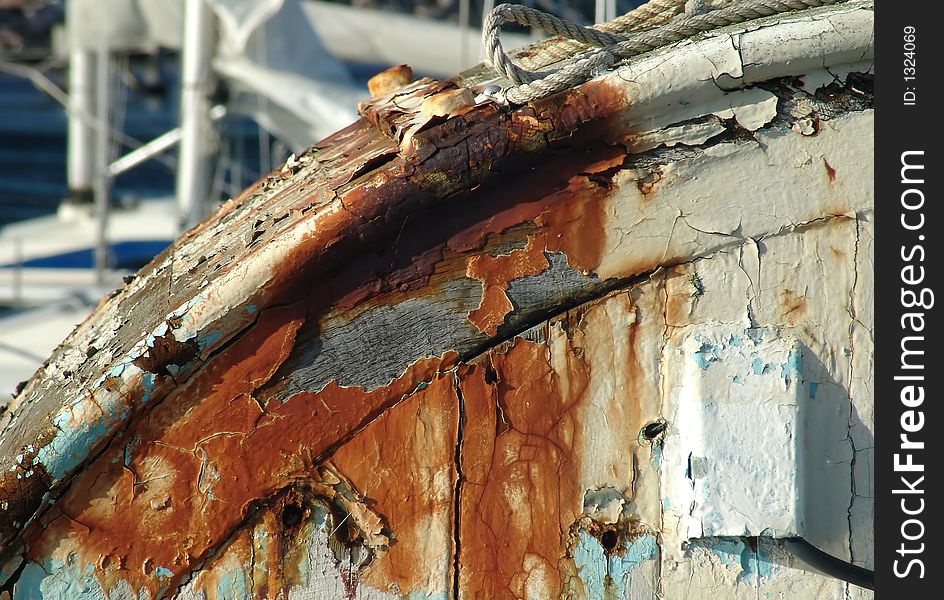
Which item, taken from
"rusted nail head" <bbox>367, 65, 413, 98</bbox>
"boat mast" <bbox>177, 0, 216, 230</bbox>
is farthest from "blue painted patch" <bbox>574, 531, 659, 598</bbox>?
"boat mast" <bbox>177, 0, 216, 230</bbox>

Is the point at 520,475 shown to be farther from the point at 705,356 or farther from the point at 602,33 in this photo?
the point at 602,33

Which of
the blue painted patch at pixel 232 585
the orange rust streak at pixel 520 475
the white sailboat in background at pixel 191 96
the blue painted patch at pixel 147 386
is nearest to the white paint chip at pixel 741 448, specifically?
the orange rust streak at pixel 520 475

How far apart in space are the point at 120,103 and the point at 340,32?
151 cm

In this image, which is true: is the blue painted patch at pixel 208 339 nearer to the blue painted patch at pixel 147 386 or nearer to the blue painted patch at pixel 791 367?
the blue painted patch at pixel 147 386

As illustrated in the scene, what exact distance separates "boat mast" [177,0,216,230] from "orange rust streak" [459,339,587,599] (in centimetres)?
452

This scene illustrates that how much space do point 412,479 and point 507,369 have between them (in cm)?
21

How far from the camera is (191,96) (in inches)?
220

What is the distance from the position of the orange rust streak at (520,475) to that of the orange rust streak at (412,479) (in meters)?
0.03

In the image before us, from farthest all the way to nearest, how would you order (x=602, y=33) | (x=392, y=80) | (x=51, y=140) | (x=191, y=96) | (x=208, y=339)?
(x=51, y=140), (x=191, y=96), (x=392, y=80), (x=602, y=33), (x=208, y=339)

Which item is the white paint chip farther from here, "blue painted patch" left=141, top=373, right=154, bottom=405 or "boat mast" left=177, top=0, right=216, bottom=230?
"boat mast" left=177, top=0, right=216, bottom=230

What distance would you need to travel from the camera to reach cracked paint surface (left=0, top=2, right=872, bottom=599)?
1392 millimetres

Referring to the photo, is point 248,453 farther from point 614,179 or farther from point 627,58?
point 627,58

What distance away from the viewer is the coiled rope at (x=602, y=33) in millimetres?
1405

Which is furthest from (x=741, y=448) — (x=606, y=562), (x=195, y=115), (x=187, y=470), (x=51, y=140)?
(x=51, y=140)
